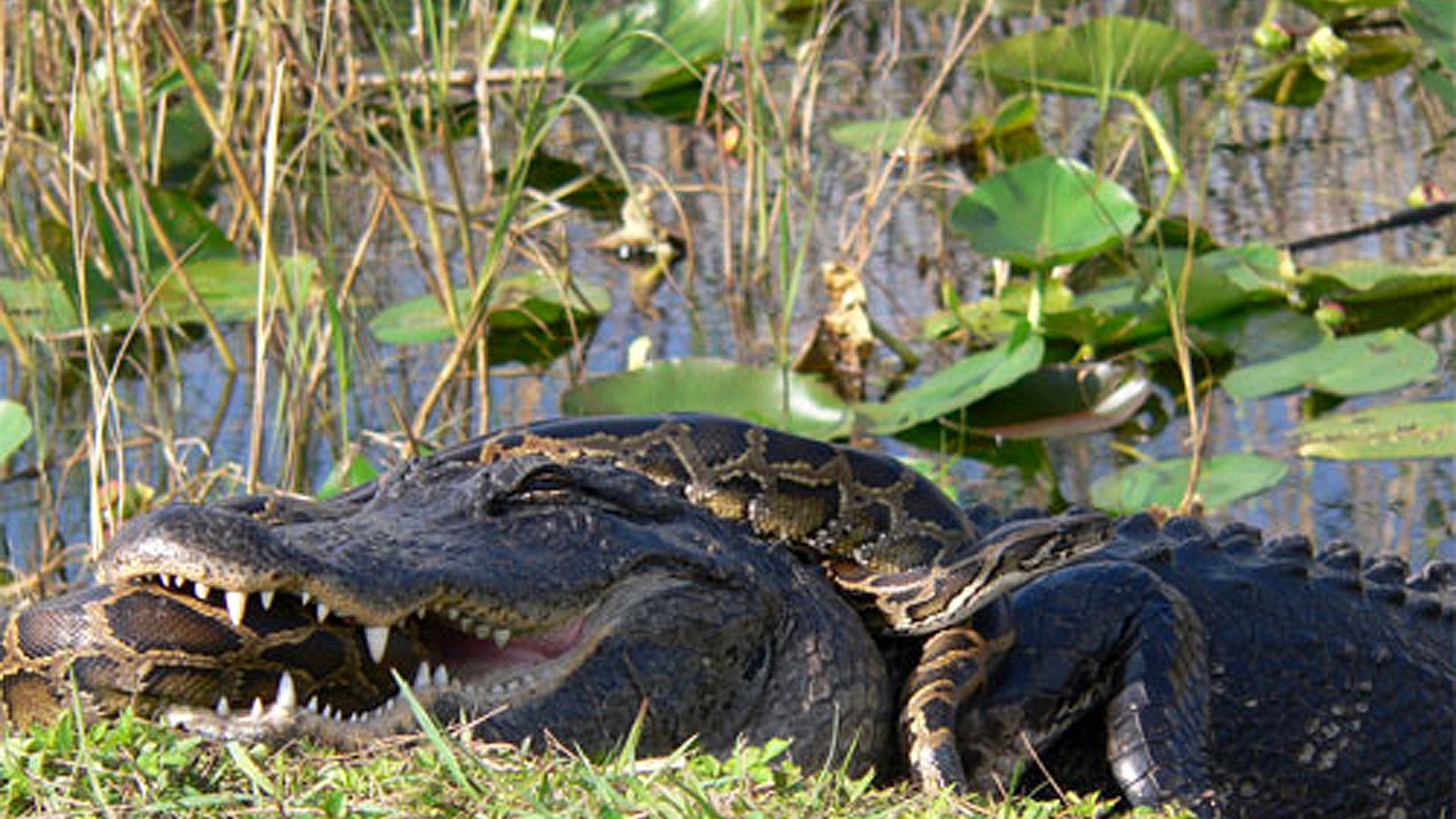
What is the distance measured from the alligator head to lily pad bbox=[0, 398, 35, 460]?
1903mm

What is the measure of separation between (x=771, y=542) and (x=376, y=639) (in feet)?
3.36

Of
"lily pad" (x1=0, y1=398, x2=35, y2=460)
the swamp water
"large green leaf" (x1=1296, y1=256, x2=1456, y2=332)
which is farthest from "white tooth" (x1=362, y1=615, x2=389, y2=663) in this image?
"large green leaf" (x1=1296, y1=256, x2=1456, y2=332)

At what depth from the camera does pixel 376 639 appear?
3164mm

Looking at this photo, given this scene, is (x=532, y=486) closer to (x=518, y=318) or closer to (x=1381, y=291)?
(x=518, y=318)

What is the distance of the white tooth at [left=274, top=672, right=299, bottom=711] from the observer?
3.10m

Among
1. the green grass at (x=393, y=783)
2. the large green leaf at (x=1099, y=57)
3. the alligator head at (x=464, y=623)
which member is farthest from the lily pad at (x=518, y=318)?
the green grass at (x=393, y=783)

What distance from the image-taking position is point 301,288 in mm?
5531

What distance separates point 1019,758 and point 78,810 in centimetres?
181

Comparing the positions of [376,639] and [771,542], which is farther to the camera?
[771,542]

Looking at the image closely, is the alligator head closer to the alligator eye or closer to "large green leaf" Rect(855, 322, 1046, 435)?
the alligator eye

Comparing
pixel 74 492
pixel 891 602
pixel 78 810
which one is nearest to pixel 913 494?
pixel 891 602

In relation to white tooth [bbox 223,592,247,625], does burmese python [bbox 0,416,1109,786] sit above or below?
below

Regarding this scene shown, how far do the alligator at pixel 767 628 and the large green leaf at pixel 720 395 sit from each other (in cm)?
174

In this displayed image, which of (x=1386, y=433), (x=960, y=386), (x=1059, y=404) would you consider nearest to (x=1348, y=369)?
(x=1386, y=433)
